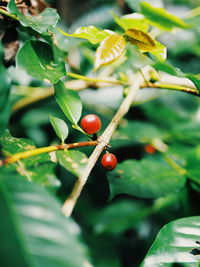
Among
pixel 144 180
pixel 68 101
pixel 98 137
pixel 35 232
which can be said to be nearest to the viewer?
pixel 35 232

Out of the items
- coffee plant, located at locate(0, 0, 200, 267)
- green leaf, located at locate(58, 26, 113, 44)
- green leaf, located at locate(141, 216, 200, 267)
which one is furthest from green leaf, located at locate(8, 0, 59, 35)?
green leaf, located at locate(141, 216, 200, 267)

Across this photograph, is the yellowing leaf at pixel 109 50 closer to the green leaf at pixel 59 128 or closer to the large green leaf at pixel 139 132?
the green leaf at pixel 59 128

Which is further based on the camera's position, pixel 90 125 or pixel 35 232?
pixel 90 125

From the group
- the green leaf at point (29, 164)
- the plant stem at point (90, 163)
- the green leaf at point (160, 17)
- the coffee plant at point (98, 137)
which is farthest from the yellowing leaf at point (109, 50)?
the green leaf at point (29, 164)

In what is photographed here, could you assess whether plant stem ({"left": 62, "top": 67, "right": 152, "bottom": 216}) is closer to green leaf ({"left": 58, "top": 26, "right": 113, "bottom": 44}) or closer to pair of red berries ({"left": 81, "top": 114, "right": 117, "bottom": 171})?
pair of red berries ({"left": 81, "top": 114, "right": 117, "bottom": 171})

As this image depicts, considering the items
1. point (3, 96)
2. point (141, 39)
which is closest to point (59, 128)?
point (3, 96)

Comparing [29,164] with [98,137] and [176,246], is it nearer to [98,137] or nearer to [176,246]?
[98,137]

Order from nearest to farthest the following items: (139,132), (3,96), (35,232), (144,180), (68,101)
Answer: (35,232)
(3,96)
(68,101)
(144,180)
(139,132)
